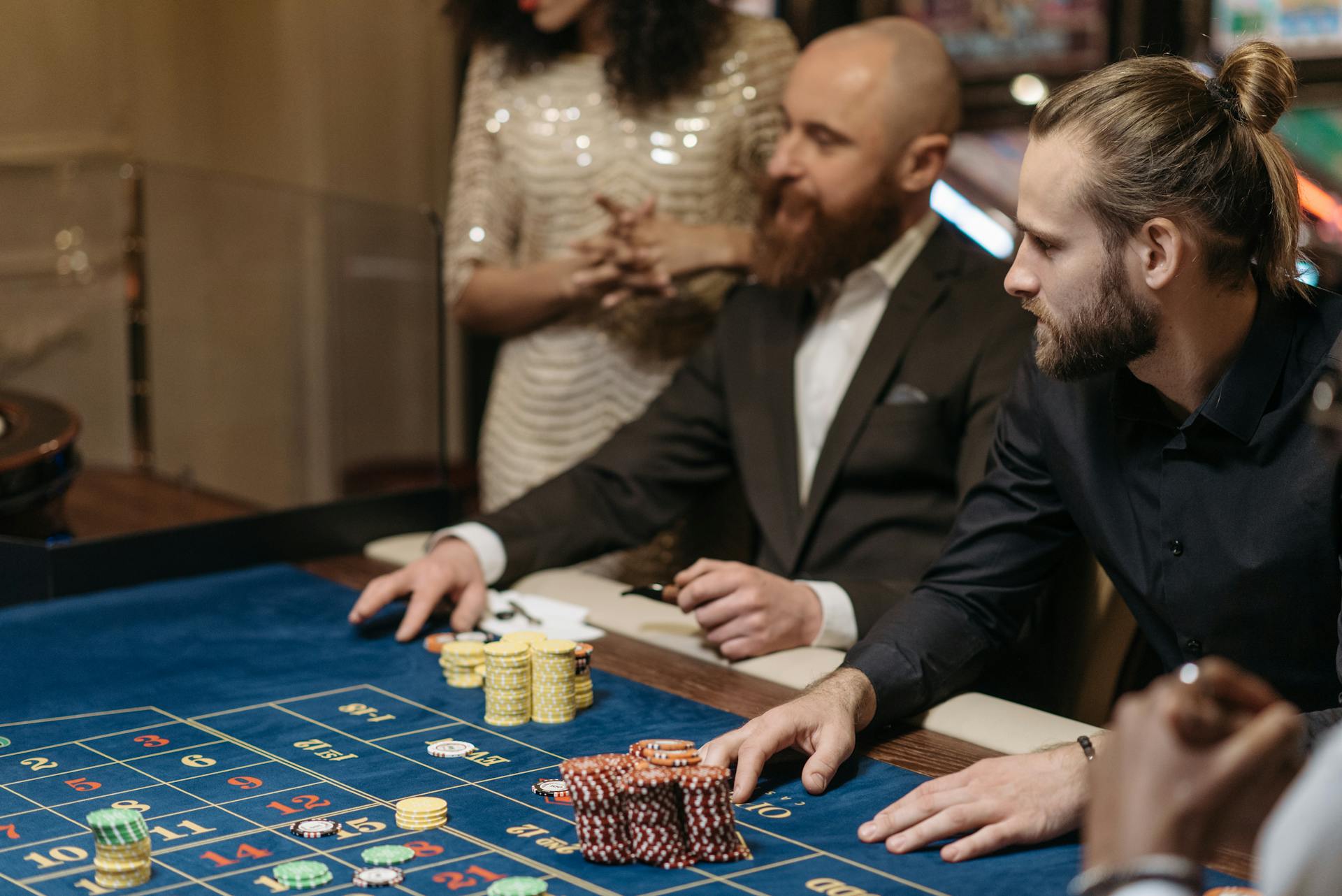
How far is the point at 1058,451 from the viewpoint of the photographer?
6.48 feet

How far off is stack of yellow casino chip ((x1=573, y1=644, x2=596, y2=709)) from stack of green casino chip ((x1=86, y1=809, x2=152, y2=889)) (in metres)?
0.62

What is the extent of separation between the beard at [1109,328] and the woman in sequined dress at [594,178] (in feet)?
4.01

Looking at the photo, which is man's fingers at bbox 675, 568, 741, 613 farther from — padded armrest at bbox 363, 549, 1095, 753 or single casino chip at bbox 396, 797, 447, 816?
single casino chip at bbox 396, 797, 447, 816

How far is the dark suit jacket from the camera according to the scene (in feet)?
8.43

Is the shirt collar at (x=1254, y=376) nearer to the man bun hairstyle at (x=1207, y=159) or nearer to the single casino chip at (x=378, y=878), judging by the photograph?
the man bun hairstyle at (x=1207, y=159)

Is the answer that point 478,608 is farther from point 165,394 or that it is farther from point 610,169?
point 165,394

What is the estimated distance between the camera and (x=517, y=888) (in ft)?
4.33

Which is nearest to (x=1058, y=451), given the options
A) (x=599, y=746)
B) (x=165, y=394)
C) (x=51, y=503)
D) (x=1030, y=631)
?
(x=1030, y=631)

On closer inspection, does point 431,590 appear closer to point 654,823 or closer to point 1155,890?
point 654,823

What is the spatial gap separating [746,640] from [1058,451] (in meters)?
0.49

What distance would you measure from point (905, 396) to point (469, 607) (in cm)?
→ 83

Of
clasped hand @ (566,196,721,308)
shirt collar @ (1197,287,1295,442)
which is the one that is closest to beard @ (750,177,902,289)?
clasped hand @ (566,196,721,308)

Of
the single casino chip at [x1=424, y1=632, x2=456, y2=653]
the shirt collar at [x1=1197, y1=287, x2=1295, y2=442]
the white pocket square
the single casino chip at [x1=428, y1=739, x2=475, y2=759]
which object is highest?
the shirt collar at [x1=1197, y1=287, x2=1295, y2=442]

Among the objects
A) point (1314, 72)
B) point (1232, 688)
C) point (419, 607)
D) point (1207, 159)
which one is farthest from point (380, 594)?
point (1314, 72)
